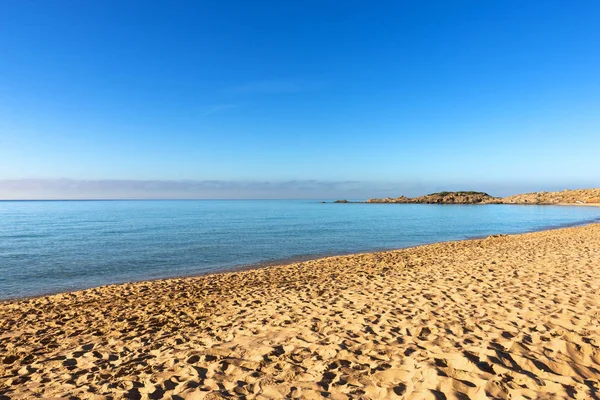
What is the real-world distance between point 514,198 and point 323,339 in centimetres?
15740

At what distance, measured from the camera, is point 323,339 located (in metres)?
6.39

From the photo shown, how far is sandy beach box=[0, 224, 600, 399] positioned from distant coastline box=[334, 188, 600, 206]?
11905 cm

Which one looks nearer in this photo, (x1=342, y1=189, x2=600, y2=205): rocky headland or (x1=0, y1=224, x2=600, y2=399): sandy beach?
(x1=0, y1=224, x2=600, y2=399): sandy beach

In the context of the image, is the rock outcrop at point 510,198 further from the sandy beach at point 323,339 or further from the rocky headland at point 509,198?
the sandy beach at point 323,339

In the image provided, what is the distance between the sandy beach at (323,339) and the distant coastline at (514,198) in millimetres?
119052

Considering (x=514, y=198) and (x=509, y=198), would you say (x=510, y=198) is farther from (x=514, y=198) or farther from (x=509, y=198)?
(x=514, y=198)

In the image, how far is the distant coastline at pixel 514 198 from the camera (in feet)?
364

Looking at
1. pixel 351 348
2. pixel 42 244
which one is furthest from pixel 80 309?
pixel 42 244

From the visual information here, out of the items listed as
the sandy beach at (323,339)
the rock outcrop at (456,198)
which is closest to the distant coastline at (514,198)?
the rock outcrop at (456,198)

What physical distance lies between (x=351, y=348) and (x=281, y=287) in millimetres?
5888

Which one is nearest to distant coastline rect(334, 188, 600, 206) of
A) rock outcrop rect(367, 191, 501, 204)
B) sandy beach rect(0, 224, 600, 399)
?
rock outcrop rect(367, 191, 501, 204)

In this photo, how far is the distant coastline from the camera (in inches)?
4365

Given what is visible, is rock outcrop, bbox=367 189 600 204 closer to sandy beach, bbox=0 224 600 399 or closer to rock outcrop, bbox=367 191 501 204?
rock outcrop, bbox=367 191 501 204

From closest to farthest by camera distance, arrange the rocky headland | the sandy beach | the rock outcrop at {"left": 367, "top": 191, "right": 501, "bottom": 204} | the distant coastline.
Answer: the sandy beach → the distant coastline → the rocky headland → the rock outcrop at {"left": 367, "top": 191, "right": 501, "bottom": 204}
